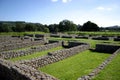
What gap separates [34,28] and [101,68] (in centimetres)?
8485

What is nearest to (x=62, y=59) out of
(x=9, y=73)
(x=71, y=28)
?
(x=9, y=73)

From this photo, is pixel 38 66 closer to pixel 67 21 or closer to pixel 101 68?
pixel 101 68

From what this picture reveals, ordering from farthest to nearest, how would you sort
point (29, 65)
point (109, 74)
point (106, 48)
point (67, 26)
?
1. point (67, 26)
2. point (106, 48)
3. point (29, 65)
4. point (109, 74)

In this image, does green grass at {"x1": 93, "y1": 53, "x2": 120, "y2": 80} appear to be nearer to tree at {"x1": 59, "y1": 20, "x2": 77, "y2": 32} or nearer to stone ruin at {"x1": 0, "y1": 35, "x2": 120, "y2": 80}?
stone ruin at {"x1": 0, "y1": 35, "x2": 120, "y2": 80}

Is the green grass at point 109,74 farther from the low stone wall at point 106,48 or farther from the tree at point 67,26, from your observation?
the tree at point 67,26

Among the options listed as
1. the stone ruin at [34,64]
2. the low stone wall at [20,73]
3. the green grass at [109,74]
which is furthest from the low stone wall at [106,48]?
the low stone wall at [20,73]

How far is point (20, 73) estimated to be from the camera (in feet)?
20.6

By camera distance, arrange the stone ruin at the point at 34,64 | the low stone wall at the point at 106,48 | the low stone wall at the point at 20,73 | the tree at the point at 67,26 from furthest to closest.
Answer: the tree at the point at 67,26 → the low stone wall at the point at 106,48 → the stone ruin at the point at 34,64 → the low stone wall at the point at 20,73

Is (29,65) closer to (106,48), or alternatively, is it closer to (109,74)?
(109,74)

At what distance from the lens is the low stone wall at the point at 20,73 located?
18.3ft

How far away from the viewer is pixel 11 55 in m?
14.0

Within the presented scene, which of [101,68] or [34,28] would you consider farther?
[34,28]

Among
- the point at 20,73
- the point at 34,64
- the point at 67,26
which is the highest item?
the point at 67,26

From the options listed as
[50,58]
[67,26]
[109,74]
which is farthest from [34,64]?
[67,26]
